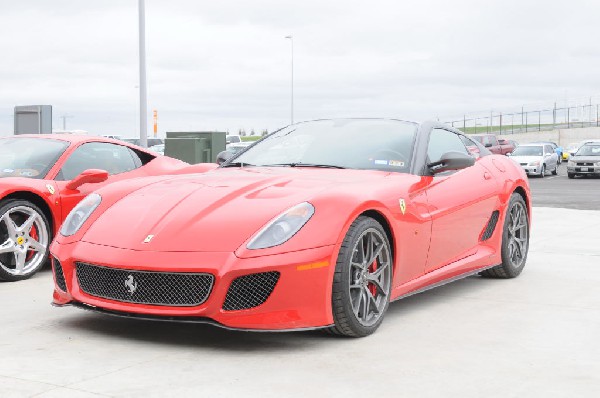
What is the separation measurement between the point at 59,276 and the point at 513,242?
3.85 metres

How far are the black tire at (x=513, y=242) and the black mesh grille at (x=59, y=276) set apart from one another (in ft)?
11.7

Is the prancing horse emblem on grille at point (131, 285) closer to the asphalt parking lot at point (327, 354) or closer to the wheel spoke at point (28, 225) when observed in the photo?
the asphalt parking lot at point (327, 354)

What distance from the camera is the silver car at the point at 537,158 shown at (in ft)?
117

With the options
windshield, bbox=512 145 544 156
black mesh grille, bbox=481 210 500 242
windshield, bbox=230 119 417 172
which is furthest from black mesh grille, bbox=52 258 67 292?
windshield, bbox=512 145 544 156

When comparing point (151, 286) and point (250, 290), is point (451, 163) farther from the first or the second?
point (151, 286)

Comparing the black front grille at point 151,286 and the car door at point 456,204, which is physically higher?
the car door at point 456,204

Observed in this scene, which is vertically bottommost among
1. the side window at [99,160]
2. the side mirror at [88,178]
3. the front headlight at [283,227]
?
the front headlight at [283,227]

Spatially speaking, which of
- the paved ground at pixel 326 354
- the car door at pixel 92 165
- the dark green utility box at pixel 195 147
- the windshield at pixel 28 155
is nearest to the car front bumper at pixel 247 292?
the paved ground at pixel 326 354

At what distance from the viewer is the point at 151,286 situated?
4832 millimetres

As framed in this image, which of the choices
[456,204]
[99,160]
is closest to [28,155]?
[99,160]

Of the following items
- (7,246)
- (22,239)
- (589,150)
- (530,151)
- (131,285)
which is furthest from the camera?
(530,151)

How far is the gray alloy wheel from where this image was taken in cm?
736

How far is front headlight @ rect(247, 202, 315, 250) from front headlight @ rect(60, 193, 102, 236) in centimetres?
122

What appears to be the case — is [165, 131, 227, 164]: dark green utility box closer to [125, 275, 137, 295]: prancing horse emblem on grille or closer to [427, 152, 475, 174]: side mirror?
[427, 152, 475, 174]: side mirror
